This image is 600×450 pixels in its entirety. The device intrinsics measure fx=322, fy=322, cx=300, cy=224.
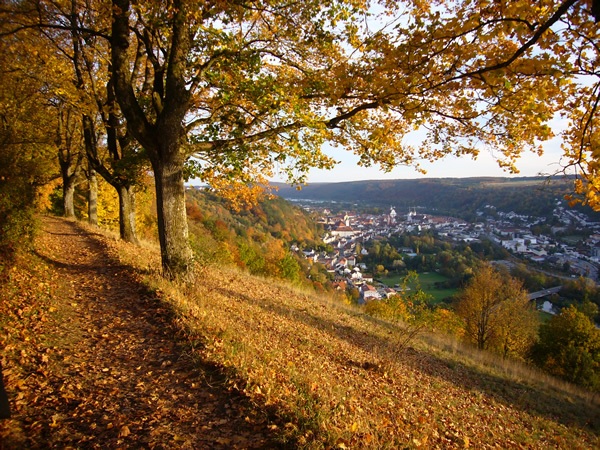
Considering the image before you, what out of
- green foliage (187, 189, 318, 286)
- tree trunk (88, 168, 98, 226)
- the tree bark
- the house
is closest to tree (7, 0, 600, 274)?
the tree bark

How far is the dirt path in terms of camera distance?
3166 millimetres

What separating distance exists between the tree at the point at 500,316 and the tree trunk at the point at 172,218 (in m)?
23.4

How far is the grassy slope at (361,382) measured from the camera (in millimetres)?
3809

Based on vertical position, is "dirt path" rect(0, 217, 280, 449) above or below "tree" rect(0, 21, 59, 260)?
below

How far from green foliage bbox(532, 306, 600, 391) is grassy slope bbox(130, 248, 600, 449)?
13550 mm

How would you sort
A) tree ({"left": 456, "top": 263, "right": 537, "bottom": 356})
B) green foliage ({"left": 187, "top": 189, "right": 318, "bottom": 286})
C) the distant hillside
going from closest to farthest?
tree ({"left": 456, "top": 263, "right": 537, "bottom": 356}), green foliage ({"left": 187, "top": 189, "right": 318, "bottom": 286}), the distant hillside

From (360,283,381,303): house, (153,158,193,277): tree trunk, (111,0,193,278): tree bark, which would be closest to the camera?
(111,0,193,278): tree bark

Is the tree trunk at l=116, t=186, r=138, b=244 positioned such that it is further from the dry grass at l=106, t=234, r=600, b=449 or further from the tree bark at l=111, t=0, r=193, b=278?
the tree bark at l=111, t=0, r=193, b=278

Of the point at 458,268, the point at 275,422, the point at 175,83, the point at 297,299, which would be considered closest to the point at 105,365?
the point at 275,422

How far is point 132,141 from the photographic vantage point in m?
12.7

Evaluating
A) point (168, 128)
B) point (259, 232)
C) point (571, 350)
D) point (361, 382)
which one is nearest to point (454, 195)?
point (259, 232)

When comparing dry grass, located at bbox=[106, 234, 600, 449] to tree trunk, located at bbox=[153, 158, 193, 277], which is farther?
tree trunk, located at bbox=[153, 158, 193, 277]

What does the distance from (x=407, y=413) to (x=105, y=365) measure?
471 cm

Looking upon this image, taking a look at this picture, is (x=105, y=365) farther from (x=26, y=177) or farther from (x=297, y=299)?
(x=297, y=299)
